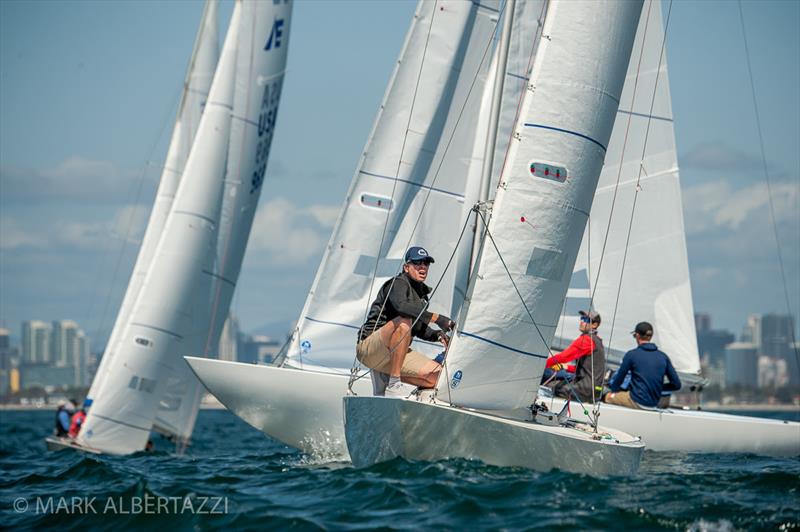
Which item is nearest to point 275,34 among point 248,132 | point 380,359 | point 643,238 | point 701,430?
point 248,132

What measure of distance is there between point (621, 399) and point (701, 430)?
39.7 inches

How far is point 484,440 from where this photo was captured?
9.49m

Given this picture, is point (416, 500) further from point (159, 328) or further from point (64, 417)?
point (64, 417)

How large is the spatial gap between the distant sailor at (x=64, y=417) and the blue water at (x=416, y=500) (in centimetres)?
1079

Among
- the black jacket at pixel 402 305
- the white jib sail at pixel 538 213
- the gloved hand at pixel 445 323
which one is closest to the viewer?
the white jib sail at pixel 538 213

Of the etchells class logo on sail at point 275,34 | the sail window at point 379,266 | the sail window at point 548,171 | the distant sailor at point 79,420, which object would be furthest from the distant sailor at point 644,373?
the distant sailor at point 79,420

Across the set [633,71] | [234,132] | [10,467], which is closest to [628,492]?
[10,467]

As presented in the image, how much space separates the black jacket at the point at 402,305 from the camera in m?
10.1

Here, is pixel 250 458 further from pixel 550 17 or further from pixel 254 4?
pixel 254 4

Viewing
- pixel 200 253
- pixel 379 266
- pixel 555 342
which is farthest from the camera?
pixel 200 253

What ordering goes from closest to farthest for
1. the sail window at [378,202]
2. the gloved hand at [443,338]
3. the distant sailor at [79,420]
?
1. the gloved hand at [443,338]
2. the sail window at [378,202]
3. the distant sailor at [79,420]

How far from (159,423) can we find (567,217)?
9.72 m

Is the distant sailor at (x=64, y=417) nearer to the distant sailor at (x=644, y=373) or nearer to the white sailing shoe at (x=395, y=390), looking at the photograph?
the distant sailor at (x=644, y=373)

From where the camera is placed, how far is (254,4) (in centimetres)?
1872
